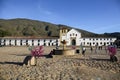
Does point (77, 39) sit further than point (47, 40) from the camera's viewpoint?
Yes

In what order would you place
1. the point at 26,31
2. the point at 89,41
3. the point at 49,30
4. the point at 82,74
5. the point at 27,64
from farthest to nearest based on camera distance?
1. the point at 49,30
2. the point at 26,31
3. the point at 89,41
4. the point at 27,64
5. the point at 82,74

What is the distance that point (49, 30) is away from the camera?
197000 millimetres

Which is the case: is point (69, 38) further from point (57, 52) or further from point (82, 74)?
point (82, 74)

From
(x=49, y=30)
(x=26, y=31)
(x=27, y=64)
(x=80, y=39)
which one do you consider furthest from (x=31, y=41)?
(x=49, y=30)

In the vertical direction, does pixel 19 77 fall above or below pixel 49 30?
below

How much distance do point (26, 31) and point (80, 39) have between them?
92.4 m

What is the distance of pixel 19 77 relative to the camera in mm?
10555

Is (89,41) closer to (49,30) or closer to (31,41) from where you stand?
(31,41)

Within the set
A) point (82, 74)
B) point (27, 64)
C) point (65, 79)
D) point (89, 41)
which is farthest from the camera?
point (89, 41)

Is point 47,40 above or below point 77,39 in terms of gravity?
below

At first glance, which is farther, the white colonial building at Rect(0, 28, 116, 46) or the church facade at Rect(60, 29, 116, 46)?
the church facade at Rect(60, 29, 116, 46)

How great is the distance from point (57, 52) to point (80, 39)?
6315cm

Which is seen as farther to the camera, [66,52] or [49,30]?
[49,30]

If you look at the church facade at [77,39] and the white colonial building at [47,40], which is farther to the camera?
the church facade at [77,39]
